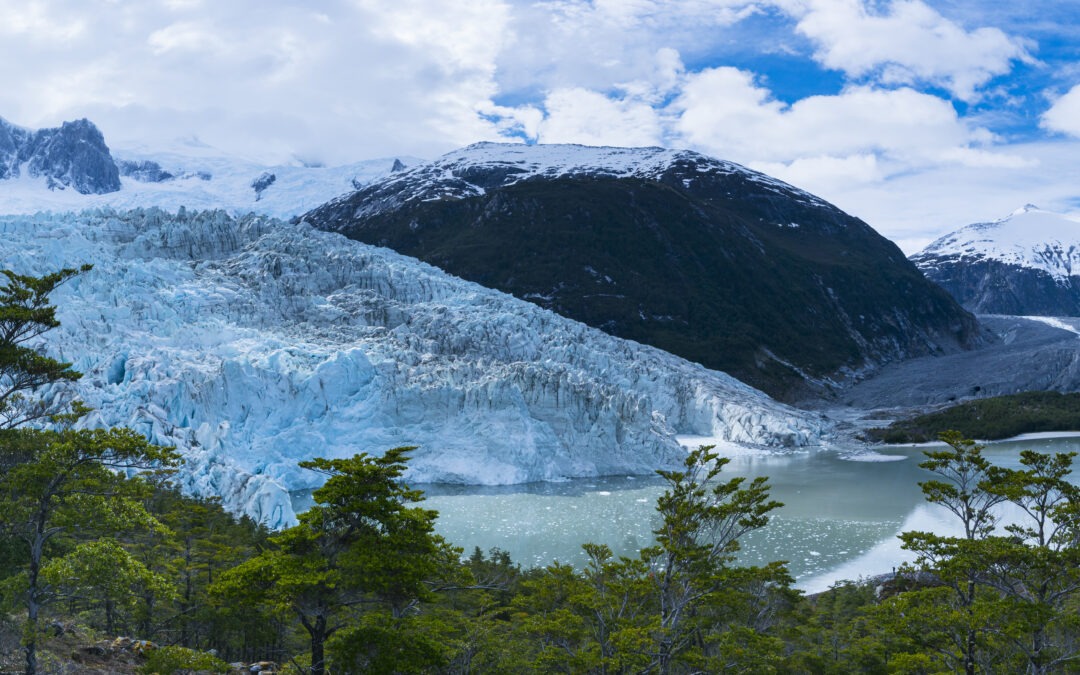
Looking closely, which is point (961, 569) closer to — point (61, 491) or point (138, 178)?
point (61, 491)

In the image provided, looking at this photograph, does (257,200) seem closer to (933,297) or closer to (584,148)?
(584,148)

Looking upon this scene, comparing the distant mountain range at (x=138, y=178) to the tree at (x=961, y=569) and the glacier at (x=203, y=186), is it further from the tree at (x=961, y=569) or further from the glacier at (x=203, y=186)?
the tree at (x=961, y=569)


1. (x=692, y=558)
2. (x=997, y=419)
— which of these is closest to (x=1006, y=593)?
(x=692, y=558)

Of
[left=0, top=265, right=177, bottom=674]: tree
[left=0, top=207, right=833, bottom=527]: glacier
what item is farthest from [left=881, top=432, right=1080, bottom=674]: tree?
[left=0, top=207, right=833, bottom=527]: glacier

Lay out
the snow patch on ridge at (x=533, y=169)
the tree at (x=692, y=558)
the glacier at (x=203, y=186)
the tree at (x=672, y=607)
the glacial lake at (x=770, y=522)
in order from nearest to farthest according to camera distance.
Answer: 1. the tree at (x=672, y=607)
2. the tree at (x=692, y=558)
3. the glacial lake at (x=770, y=522)
4. the glacier at (x=203, y=186)
5. the snow patch on ridge at (x=533, y=169)

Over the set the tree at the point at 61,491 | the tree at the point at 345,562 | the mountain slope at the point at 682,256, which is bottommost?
the tree at the point at 345,562

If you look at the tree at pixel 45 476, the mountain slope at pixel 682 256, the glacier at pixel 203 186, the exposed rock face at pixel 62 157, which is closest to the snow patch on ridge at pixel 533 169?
the mountain slope at pixel 682 256

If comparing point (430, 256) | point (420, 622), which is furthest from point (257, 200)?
point (420, 622)
